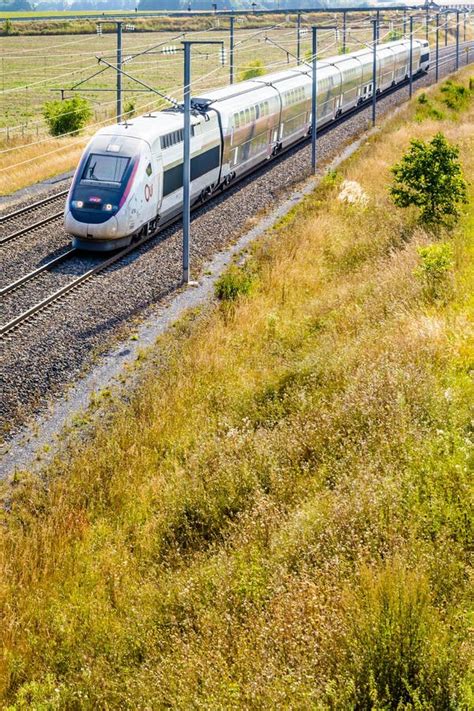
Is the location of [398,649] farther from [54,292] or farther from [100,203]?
[100,203]

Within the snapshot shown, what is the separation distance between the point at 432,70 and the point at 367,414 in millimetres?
70360

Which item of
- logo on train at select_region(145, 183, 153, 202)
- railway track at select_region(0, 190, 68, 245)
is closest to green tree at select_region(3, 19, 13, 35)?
railway track at select_region(0, 190, 68, 245)

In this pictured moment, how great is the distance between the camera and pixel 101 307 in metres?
18.1

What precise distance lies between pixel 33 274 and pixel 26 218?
6.20 meters

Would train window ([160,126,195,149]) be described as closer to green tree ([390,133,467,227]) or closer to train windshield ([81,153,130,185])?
train windshield ([81,153,130,185])

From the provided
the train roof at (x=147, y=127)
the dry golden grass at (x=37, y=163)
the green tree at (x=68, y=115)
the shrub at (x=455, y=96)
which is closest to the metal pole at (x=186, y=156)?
the train roof at (x=147, y=127)

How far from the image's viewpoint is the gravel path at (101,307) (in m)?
14.6

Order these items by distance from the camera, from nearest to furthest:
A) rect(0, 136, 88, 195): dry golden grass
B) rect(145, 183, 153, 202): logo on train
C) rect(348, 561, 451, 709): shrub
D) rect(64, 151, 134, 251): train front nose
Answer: rect(348, 561, 451, 709): shrub → rect(64, 151, 134, 251): train front nose → rect(145, 183, 153, 202): logo on train → rect(0, 136, 88, 195): dry golden grass

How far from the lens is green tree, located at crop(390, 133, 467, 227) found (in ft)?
71.1

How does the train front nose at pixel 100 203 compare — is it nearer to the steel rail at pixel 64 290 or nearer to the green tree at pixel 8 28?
the steel rail at pixel 64 290

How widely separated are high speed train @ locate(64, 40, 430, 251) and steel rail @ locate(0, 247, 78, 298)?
0.47 metres

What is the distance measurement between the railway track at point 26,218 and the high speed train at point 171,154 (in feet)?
9.02

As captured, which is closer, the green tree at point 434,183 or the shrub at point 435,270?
the shrub at point 435,270

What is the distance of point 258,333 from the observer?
1608cm
